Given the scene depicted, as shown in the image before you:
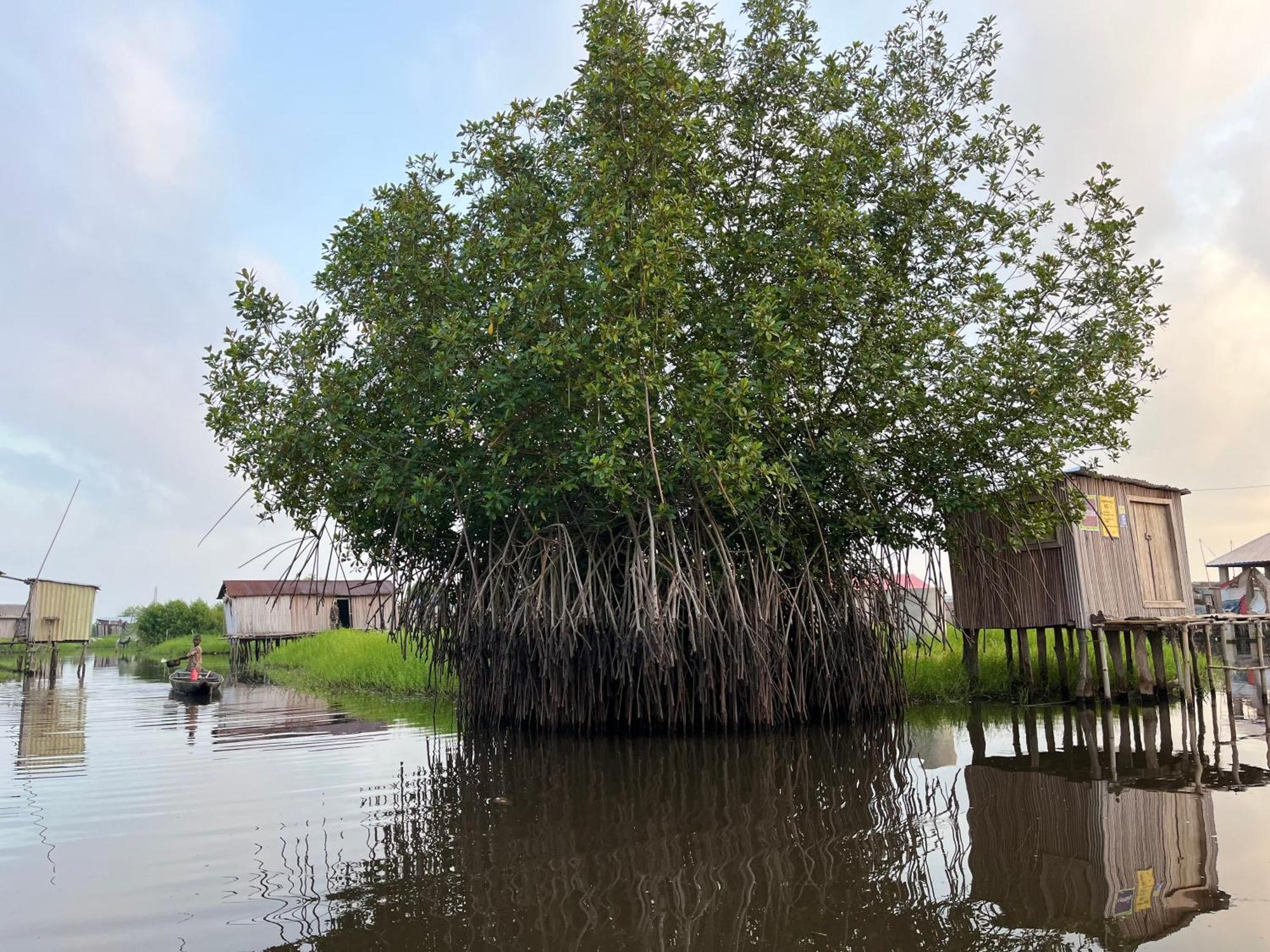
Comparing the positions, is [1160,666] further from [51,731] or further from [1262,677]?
[51,731]

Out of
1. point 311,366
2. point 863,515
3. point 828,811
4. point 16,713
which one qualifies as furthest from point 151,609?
point 828,811

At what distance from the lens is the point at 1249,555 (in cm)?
2462

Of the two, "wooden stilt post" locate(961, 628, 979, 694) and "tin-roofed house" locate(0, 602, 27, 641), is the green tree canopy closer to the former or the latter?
"tin-roofed house" locate(0, 602, 27, 641)

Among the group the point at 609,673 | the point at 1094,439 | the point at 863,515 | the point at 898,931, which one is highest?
the point at 1094,439

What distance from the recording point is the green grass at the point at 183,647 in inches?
1594

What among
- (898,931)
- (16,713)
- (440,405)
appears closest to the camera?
(898,931)

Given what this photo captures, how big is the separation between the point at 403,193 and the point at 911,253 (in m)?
6.22

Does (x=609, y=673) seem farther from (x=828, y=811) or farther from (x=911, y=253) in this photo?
(x=911, y=253)

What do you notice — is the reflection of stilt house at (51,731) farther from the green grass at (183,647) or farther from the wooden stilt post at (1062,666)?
the green grass at (183,647)

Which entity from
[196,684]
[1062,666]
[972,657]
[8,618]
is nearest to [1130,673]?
[1062,666]

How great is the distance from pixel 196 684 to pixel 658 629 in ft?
42.1

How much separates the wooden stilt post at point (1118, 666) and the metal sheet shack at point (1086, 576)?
0.07ft

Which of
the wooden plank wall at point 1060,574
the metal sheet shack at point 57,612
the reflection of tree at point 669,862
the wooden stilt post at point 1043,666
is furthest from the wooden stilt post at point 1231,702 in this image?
the metal sheet shack at point 57,612

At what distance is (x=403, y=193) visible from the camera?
36.6 ft
